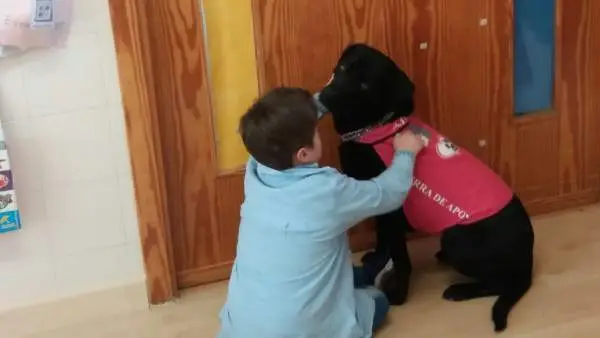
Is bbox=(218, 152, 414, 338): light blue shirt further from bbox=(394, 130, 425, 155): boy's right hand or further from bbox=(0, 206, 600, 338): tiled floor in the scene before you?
bbox=(0, 206, 600, 338): tiled floor

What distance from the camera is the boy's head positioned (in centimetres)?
206

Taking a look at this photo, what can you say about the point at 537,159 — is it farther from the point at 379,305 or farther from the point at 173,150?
the point at 173,150

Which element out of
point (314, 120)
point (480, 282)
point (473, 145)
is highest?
point (314, 120)

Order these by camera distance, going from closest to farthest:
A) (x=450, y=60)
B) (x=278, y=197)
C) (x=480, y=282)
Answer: (x=278, y=197)
(x=480, y=282)
(x=450, y=60)

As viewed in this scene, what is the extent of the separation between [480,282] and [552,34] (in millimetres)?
787

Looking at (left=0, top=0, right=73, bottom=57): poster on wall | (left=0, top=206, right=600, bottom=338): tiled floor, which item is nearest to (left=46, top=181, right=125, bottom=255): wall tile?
(left=0, top=206, right=600, bottom=338): tiled floor

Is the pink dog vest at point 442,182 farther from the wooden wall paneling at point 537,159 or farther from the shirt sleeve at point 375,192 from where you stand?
the wooden wall paneling at point 537,159

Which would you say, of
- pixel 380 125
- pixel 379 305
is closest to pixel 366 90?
pixel 380 125

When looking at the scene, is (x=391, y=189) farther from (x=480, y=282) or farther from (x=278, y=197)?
(x=480, y=282)

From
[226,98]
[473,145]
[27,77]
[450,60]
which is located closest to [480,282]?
[473,145]

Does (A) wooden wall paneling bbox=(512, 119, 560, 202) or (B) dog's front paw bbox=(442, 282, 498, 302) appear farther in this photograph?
(A) wooden wall paneling bbox=(512, 119, 560, 202)

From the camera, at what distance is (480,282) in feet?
8.18

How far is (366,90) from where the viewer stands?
2.31 metres

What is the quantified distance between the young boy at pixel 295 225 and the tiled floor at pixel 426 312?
241mm
